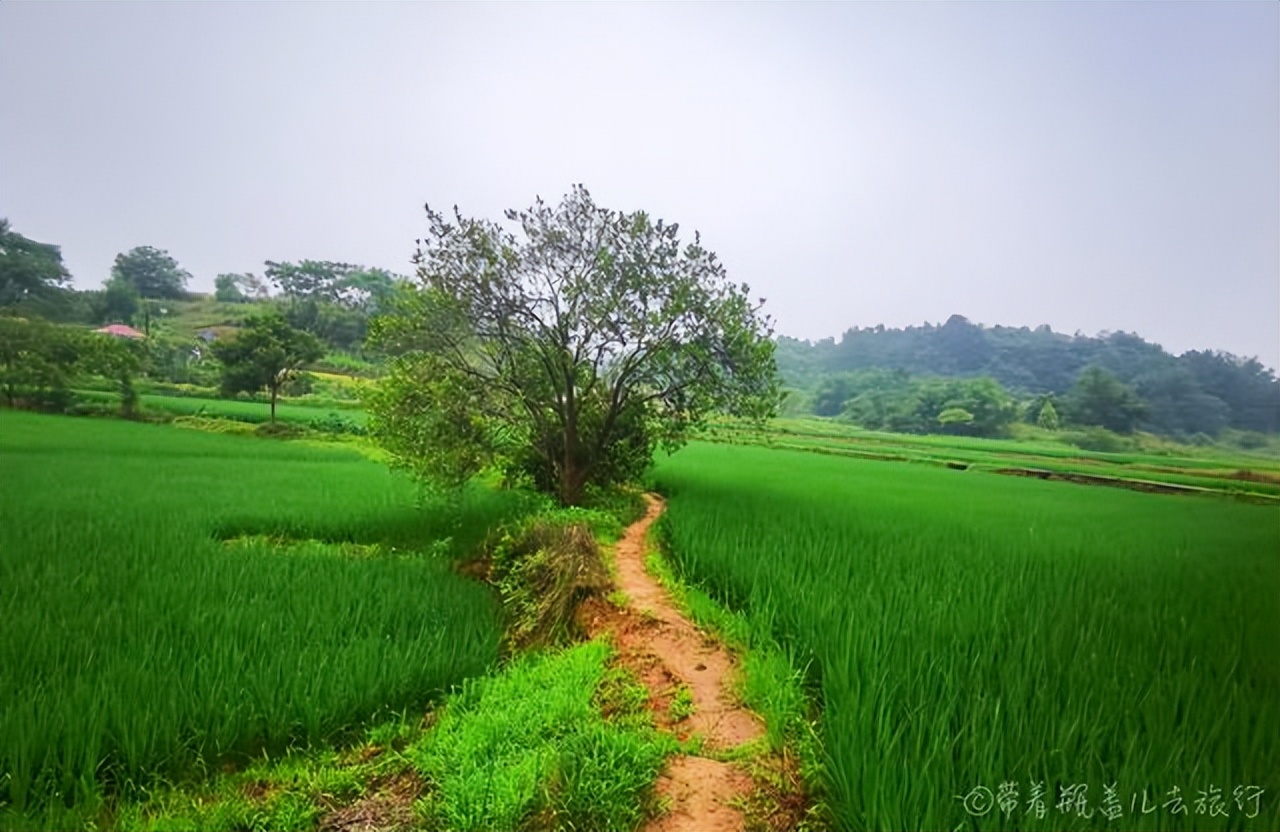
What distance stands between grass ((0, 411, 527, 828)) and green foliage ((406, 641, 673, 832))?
31cm

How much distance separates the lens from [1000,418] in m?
3.95

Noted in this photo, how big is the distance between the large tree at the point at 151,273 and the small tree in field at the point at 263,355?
0.47m

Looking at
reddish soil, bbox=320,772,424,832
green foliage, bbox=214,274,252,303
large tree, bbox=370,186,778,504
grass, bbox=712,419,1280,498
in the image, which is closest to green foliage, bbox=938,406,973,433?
grass, bbox=712,419,1280,498

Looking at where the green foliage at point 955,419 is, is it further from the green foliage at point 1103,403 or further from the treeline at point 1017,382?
the green foliage at point 1103,403

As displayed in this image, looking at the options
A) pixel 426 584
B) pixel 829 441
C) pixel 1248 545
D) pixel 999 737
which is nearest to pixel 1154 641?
pixel 999 737

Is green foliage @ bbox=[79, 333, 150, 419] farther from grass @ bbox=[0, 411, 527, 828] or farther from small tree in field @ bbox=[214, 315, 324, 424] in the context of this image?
small tree in field @ bbox=[214, 315, 324, 424]

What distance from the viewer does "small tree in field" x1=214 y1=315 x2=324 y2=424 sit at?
3.88 meters

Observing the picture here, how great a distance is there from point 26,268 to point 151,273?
81 cm

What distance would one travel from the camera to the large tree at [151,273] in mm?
3180

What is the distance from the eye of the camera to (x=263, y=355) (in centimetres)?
394

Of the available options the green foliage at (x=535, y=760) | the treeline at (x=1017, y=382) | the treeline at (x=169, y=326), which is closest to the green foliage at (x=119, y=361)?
the treeline at (x=169, y=326)

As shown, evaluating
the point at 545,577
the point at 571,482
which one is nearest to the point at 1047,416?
the point at 545,577

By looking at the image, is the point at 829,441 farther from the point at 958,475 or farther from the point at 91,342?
the point at 91,342

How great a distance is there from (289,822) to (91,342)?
3.43m
